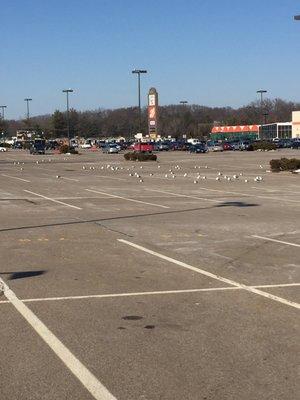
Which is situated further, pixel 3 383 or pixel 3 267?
pixel 3 267

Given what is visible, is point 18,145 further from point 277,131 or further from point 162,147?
point 277,131

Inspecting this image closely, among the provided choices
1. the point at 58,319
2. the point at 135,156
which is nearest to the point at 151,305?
the point at 58,319

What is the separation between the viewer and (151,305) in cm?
759

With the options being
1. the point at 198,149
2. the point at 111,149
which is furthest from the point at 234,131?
the point at 198,149

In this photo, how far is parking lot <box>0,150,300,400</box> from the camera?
16.9 ft

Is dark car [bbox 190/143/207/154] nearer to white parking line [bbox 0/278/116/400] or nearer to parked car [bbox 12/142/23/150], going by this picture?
parked car [bbox 12/142/23/150]

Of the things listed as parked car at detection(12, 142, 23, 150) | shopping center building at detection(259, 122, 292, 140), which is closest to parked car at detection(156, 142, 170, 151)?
parked car at detection(12, 142, 23, 150)

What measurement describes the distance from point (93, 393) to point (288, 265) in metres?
5.76

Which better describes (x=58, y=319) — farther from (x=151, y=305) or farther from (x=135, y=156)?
(x=135, y=156)

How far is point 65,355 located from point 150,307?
1915 mm

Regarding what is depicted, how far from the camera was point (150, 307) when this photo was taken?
7.49 meters

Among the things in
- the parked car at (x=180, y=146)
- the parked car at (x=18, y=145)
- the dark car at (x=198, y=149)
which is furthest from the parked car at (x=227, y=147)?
the parked car at (x=18, y=145)

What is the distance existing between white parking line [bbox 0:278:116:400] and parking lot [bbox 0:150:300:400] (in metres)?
0.02

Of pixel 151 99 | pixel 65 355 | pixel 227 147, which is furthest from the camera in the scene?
pixel 227 147
